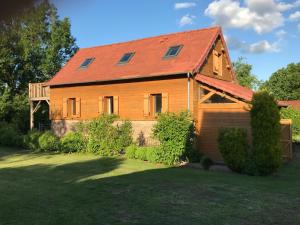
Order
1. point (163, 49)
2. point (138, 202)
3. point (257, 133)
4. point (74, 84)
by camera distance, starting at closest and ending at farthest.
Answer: point (138, 202) < point (257, 133) < point (163, 49) < point (74, 84)

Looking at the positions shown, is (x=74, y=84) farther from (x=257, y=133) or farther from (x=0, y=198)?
(x=0, y=198)

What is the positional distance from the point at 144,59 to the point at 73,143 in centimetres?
654

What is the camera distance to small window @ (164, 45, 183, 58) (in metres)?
22.3

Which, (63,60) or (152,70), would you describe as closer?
(152,70)

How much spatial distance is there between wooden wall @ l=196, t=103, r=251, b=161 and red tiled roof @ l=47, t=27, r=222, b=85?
238 cm

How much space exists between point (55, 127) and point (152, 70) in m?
8.91

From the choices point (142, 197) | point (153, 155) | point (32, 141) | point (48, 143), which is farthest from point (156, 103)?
point (142, 197)

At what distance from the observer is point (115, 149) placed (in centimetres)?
2069

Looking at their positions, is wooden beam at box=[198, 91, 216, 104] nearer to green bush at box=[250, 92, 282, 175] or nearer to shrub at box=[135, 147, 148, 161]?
shrub at box=[135, 147, 148, 161]

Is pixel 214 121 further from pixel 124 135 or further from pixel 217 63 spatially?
pixel 217 63

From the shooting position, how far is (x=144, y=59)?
23.5 m

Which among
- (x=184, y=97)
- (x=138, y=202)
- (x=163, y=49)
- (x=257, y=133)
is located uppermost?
(x=163, y=49)

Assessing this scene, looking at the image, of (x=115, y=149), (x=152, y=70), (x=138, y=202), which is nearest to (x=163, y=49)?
(x=152, y=70)

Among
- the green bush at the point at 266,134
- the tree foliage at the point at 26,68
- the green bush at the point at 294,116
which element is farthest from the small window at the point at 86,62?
the green bush at the point at 266,134
